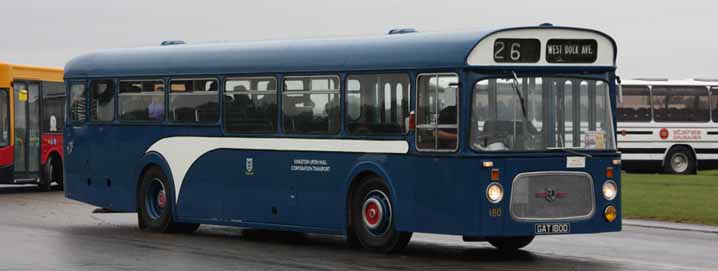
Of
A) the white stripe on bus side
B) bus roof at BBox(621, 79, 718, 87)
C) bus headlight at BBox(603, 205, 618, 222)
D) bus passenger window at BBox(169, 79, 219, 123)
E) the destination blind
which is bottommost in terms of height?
bus headlight at BBox(603, 205, 618, 222)

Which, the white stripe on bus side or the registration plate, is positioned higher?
the white stripe on bus side

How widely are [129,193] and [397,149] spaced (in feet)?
19.5

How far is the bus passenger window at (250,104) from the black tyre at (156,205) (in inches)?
70.5

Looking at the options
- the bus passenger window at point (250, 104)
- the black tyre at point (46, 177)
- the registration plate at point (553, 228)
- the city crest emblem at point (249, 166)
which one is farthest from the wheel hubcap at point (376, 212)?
the black tyre at point (46, 177)

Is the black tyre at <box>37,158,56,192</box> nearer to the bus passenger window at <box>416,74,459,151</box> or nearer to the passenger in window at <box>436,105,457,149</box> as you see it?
the bus passenger window at <box>416,74,459,151</box>

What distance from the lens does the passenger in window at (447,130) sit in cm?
1684

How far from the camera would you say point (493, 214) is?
54.7 ft

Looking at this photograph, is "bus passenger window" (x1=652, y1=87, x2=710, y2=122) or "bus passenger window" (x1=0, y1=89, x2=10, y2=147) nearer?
"bus passenger window" (x1=0, y1=89, x2=10, y2=147)

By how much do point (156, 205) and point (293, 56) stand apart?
378cm

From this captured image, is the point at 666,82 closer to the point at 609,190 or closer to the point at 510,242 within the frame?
the point at 510,242

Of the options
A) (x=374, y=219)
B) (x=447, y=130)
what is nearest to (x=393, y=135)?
(x=447, y=130)

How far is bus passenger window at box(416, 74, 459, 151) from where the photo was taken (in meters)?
16.8

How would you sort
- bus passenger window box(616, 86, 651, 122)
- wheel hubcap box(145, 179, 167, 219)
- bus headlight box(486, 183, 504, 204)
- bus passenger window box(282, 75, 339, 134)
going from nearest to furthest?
bus headlight box(486, 183, 504, 204), bus passenger window box(282, 75, 339, 134), wheel hubcap box(145, 179, 167, 219), bus passenger window box(616, 86, 651, 122)

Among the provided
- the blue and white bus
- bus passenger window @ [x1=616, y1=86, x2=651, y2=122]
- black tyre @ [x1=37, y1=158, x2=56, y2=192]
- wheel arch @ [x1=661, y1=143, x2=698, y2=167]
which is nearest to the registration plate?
the blue and white bus
